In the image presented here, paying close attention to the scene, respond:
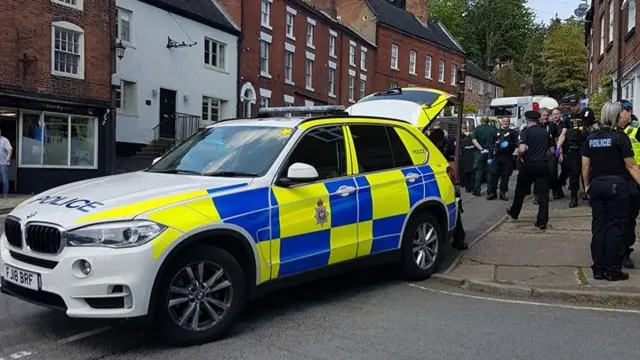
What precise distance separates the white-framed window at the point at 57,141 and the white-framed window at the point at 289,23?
14147 millimetres

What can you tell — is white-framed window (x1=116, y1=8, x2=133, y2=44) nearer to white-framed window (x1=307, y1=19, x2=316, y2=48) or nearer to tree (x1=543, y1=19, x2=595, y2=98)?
white-framed window (x1=307, y1=19, x2=316, y2=48)

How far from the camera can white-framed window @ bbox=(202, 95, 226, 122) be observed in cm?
2739

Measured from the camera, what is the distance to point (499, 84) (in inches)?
2574

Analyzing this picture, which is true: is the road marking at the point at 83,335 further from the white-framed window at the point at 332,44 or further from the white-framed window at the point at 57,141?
the white-framed window at the point at 332,44

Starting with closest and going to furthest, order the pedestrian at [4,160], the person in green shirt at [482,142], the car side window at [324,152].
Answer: the car side window at [324,152]
the person in green shirt at [482,142]
the pedestrian at [4,160]

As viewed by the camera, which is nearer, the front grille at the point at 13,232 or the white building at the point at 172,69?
the front grille at the point at 13,232

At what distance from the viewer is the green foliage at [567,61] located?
52.4 meters

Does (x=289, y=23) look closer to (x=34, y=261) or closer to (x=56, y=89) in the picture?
(x=56, y=89)

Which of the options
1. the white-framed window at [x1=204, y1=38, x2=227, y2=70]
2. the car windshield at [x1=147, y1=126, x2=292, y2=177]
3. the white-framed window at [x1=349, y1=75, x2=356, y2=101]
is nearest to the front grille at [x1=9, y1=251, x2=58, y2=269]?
the car windshield at [x1=147, y1=126, x2=292, y2=177]

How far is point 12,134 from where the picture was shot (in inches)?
727

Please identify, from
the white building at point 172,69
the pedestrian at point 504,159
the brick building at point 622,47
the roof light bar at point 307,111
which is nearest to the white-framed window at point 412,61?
the white building at point 172,69

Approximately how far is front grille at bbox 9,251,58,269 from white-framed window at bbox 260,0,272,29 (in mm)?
27008

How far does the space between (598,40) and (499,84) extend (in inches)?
1657

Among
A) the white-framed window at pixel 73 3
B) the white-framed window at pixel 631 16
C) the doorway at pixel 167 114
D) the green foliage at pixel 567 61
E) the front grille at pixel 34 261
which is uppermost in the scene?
the green foliage at pixel 567 61
